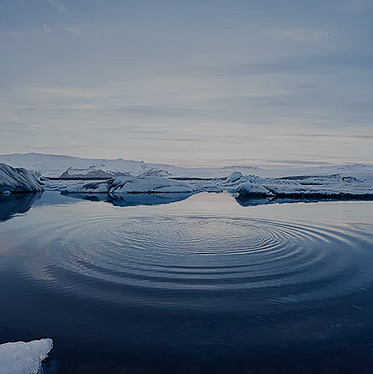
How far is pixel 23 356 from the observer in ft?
7.68

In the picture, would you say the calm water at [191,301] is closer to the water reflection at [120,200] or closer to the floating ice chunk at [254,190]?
the water reflection at [120,200]

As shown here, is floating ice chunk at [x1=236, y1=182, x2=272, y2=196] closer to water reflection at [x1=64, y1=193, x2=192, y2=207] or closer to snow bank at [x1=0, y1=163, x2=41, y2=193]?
water reflection at [x1=64, y1=193, x2=192, y2=207]

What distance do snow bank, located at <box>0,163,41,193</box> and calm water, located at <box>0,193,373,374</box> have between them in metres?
13.4

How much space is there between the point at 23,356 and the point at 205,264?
265cm

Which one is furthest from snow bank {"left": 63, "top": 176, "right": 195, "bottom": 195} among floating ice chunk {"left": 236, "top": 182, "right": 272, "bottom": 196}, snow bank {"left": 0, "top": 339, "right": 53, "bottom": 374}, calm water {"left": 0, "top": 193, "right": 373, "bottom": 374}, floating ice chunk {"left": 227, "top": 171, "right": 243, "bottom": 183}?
snow bank {"left": 0, "top": 339, "right": 53, "bottom": 374}

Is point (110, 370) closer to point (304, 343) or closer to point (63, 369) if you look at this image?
point (63, 369)

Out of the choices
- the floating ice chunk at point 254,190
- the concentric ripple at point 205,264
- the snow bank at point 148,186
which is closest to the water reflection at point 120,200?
the snow bank at point 148,186

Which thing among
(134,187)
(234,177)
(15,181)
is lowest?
(134,187)

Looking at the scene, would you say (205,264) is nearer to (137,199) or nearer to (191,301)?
(191,301)

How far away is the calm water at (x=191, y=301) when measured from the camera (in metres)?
2.46

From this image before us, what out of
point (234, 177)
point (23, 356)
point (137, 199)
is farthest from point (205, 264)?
point (234, 177)

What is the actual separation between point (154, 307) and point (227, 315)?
0.69 metres

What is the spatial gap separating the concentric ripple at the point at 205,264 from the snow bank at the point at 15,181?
12772 millimetres

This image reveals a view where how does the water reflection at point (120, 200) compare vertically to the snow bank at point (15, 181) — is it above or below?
below
